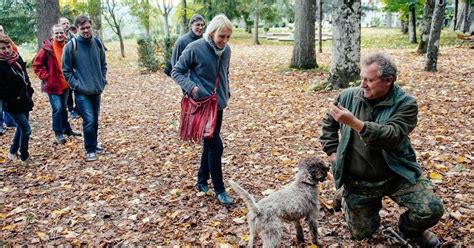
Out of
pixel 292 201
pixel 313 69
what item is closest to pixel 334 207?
pixel 292 201

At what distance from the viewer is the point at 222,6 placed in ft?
95.3

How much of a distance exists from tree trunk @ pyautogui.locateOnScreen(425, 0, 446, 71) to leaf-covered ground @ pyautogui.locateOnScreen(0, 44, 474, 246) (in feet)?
1.59

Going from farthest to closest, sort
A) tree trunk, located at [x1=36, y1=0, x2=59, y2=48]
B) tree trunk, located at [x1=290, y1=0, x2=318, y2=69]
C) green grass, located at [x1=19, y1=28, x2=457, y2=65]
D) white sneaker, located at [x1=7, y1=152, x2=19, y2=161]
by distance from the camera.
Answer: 1. green grass, located at [x1=19, y1=28, x2=457, y2=65]
2. tree trunk, located at [x1=36, y1=0, x2=59, y2=48]
3. tree trunk, located at [x1=290, y1=0, x2=318, y2=69]
4. white sneaker, located at [x1=7, y1=152, x2=19, y2=161]

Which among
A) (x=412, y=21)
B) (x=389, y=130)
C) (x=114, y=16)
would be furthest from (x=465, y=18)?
(x=389, y=130)

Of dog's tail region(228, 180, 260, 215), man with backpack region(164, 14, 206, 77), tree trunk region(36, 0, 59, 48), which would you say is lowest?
dog's tail region(228, 180, 260, 215)

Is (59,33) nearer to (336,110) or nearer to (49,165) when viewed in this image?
(49,165)

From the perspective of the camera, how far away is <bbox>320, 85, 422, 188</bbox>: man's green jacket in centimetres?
296

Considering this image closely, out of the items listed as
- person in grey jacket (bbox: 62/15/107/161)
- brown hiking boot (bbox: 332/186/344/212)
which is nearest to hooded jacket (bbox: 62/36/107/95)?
person in grey jacket (bbox: 62/15/107/161)

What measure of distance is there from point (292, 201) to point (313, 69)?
9.65 m

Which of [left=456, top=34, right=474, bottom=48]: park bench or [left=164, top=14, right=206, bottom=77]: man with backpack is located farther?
[left=456, top=34, right=474, bottom=48]: park bench

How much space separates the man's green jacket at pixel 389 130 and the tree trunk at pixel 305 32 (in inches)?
363

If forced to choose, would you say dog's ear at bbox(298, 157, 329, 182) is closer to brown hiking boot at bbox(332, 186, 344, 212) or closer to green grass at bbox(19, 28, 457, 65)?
brown hiking boot at bbox(332, 186, 344, 212)

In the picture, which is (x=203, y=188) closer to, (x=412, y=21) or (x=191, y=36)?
(x=191, y=36)

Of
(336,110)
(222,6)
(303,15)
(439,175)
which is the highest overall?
(222,6)
